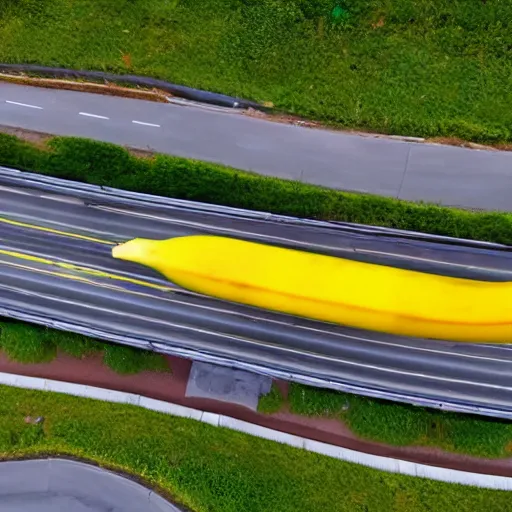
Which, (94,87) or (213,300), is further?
A: (94,87)

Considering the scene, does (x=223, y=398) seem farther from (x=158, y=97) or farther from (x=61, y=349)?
(x=158, y=97)

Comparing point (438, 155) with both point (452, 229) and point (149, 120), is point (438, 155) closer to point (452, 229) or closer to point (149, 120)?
point (452, 229)

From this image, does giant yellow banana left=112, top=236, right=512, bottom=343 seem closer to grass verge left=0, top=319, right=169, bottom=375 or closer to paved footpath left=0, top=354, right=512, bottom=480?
grass verge left=0, top=319, right=169, bottom=375

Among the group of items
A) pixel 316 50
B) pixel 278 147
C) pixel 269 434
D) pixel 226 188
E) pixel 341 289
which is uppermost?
pixel 316 50

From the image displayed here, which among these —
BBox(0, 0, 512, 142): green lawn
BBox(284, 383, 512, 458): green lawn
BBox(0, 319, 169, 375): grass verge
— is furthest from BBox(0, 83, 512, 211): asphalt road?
BBox(0, 319, 169, 375): grass verge

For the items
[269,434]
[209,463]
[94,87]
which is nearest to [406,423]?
[269,434]

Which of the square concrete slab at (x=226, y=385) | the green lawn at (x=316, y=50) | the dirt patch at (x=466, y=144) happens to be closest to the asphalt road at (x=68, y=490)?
the square concrete slab at (x=226, y=385)
